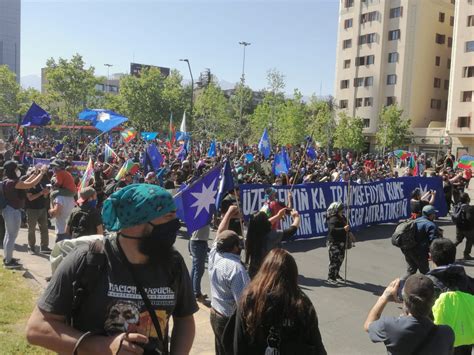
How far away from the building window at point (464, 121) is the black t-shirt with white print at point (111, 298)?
52.5m

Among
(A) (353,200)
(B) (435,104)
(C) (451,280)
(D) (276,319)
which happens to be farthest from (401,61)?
(D) (276,319)

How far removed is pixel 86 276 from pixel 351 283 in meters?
7.24

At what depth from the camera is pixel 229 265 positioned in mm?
4051

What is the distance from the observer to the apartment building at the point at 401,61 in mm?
55750

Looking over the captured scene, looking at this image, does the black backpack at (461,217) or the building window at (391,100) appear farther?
the building window at (391,100)

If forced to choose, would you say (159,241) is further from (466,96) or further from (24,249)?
→ (466,96)

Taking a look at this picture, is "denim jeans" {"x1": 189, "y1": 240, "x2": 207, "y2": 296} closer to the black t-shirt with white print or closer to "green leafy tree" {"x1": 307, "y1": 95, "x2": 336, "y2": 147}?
the black t-shirt with white print

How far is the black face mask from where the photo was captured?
2242 mm

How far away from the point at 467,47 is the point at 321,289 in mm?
49582

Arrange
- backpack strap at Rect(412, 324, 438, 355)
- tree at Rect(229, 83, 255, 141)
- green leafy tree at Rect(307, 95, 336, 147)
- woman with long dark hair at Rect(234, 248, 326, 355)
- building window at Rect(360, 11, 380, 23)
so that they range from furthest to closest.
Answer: tree at Rect(229, 83, 255, 141), building window at Rect(360, 11, 380, 23), green leafy tree at Rect(307, 95, 336, 147), backpack strap at Rect(412, 324, 438, 355), woman with long dark hair at Rect(234, 248, 326, 355)

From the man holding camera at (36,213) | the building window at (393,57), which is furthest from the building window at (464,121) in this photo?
the man holding camera at (36,213)

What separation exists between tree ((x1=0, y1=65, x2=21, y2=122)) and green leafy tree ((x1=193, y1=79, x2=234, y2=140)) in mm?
23871

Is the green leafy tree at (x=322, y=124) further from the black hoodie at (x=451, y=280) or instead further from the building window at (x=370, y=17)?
the black hoodie at (x=451, y=280)

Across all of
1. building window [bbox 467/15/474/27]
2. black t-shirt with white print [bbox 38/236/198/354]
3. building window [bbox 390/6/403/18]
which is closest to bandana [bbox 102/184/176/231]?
black t-shirt with white print [bbox 38/236/198/354]
